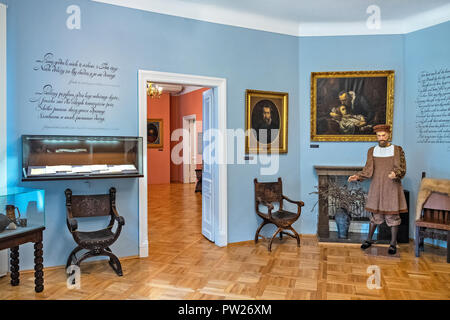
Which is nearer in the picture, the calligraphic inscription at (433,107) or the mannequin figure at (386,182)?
the mannequin figure at (386,182)

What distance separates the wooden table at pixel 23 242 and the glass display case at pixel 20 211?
0.03 metres

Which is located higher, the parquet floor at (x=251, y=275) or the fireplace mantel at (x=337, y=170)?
the fireplace mantel at (x=337, y=170)

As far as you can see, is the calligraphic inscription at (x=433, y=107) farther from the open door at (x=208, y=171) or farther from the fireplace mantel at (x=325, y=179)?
the open door at (x=208, y=171)

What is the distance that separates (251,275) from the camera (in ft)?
13.1

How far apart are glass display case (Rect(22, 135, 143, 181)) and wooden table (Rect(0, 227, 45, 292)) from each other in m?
0.67

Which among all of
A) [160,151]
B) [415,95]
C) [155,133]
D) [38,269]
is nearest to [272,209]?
[415,95]

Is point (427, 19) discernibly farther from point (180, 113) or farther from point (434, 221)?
point (180, 113)

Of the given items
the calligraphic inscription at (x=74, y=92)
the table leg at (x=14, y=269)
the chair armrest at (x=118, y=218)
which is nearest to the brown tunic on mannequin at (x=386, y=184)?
the chair armrest at (x=118, y=218)

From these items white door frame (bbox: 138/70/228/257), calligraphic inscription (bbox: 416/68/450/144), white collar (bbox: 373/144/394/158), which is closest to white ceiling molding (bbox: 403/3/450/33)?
calligraphic inscription (bbox: 416/68/450/144)

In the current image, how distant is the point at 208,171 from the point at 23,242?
279 cm

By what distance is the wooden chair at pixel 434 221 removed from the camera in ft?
15.0

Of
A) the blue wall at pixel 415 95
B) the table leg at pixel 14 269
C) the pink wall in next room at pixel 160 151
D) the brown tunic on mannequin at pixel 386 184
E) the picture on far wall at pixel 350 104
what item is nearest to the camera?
the table leg at pixel 14 269

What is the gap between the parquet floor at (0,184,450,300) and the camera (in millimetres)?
3479
